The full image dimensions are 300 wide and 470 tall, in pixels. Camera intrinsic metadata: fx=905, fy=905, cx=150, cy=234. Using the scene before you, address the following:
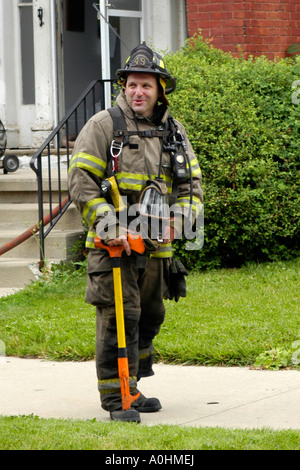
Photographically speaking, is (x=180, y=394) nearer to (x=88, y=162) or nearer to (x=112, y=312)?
(x=112, y=312)

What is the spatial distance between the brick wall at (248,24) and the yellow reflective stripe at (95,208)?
7246 millimetres

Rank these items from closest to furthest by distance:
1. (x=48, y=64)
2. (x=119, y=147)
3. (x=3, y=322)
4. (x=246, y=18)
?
(x=119, y=147) → (x=3, y=322) → (x=246, y=18) → (x=48, y=64)

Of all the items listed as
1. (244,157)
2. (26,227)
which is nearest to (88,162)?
(244,157)

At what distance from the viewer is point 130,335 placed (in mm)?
5047

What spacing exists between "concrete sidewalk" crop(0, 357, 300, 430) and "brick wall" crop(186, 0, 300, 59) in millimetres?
6503

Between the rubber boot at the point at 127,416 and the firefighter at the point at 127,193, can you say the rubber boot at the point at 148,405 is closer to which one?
the firefighter at the point at 127,193

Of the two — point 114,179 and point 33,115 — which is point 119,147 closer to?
point 114,179

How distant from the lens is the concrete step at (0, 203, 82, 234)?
10.1 m

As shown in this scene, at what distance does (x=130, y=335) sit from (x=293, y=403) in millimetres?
1040

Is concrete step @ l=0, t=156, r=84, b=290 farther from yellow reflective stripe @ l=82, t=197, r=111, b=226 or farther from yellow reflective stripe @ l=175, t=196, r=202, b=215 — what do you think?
yellow reflective stripe @ l=82, t=197, r=111, b=226

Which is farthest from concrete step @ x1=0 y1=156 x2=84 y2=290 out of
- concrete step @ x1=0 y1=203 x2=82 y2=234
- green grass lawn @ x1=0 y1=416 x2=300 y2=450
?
green grass lawn @ x1=0 y1=416 x2=300 y2=450

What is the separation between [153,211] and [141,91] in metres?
0.69

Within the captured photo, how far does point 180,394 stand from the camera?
18.5 ft
